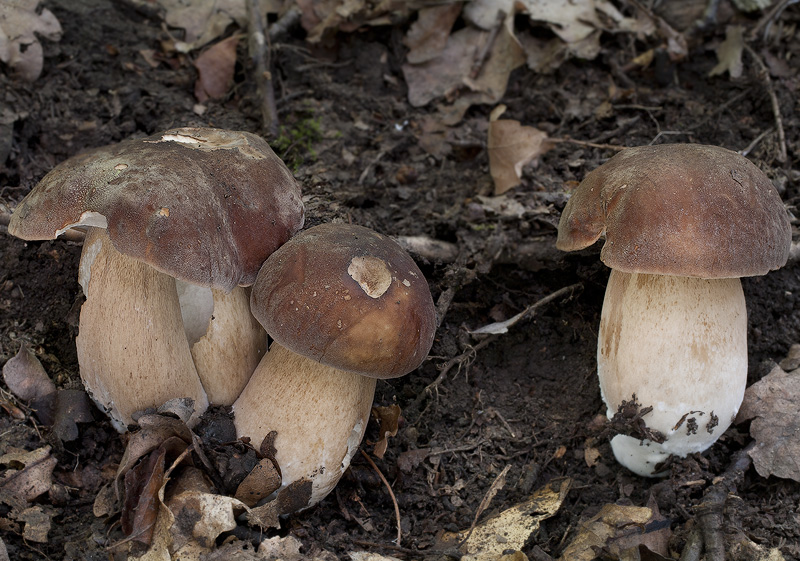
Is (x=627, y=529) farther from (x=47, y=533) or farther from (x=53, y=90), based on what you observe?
(x=53, y=90)

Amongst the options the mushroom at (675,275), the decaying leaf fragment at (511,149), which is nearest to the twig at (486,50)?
the decaying leaf fragment at (511,149)

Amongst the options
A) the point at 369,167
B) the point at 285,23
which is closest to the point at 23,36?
the point at 285,23

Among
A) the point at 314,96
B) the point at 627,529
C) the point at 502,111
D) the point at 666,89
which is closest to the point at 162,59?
the point at 314,96

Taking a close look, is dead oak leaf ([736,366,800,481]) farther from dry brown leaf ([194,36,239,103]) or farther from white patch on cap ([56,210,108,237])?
dry brown leaf ([194,36,239,103])

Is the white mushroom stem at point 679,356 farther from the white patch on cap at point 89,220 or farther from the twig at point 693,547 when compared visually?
the white patch on cap at point 89,220

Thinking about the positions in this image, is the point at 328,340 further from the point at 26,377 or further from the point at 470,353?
the point at 26,377

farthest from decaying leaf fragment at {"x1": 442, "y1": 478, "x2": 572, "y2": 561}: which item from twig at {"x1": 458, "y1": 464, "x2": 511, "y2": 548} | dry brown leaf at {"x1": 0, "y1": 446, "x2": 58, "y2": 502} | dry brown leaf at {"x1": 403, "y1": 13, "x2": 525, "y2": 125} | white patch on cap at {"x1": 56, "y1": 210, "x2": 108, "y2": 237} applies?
dry brown leaf at {"x1": 403, "y1": 13, "x2": 525, "y2": 125}

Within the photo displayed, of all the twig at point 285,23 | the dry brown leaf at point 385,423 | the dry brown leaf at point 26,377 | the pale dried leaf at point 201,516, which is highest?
the twig at point 285,23
